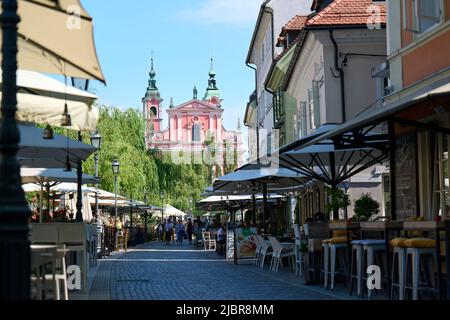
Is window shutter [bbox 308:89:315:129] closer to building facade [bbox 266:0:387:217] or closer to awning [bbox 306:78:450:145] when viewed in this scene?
building facade [bbox 266:0:387:217]

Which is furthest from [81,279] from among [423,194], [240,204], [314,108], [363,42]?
[240,204]

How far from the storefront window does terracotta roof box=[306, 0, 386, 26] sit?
12.1m

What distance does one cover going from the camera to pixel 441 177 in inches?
638

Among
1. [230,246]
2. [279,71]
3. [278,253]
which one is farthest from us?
[279,71]

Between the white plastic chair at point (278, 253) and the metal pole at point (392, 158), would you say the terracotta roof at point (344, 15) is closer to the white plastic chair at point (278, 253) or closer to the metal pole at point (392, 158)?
the white plastic chair at point (278, 253)

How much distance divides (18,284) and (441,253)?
605 centimetres

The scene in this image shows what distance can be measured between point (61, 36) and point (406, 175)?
9.31m

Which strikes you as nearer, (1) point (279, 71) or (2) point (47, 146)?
(2) point (47, 146)

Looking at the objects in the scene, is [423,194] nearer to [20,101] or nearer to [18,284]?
[20,101]

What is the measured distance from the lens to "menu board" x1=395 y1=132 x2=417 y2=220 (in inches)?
677

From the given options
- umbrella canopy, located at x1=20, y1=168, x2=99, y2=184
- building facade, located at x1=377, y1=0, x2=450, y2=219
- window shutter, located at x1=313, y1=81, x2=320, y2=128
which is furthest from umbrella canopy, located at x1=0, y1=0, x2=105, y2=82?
window shutter, located at x1=313, y1=81, x2=320, y2=128

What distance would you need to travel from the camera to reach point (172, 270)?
2247 centimetres

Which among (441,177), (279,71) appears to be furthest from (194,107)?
(441,177)

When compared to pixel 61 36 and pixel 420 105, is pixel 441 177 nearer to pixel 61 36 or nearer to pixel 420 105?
pixel 420 105
